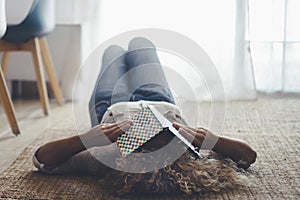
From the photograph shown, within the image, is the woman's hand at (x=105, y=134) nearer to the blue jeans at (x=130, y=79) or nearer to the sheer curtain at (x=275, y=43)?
the blue jeans at (x=130, y=79)

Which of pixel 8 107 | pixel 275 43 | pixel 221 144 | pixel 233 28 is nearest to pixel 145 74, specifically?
pixel 221 144

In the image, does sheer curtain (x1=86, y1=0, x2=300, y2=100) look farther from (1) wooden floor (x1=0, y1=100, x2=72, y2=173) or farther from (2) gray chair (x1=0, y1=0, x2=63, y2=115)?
(1) wooden floor (x1=0, y1=100, x2=72, y2=173)

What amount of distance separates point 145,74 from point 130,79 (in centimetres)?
7

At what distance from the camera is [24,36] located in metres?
2.63

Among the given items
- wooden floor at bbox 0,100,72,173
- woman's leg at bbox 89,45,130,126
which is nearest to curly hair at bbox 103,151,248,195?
woman's leg at bbox 89,45,130,126

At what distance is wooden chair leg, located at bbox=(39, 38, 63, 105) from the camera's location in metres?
2.98

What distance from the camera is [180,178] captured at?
145 centimetres

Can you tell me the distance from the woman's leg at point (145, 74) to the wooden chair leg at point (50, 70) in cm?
82

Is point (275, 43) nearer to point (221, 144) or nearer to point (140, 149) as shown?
point (221, 144)

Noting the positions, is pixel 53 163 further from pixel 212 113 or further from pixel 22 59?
pixel 22 59

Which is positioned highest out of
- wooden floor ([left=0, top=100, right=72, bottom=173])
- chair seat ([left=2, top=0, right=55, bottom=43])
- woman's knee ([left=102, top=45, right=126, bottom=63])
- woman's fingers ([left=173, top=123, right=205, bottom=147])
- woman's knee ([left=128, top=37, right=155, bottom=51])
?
chair seat ([left=2, top=0, right=55, bottom=43])

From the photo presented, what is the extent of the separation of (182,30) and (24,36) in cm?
97

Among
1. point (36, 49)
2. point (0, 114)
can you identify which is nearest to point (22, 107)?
point (0, 114)

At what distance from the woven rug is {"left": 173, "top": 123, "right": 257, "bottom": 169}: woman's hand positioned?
0.06 m
